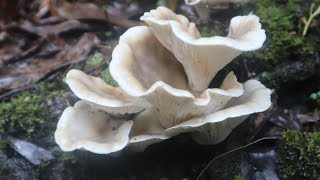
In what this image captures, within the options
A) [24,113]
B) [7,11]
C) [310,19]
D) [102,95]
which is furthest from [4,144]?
[310,19]

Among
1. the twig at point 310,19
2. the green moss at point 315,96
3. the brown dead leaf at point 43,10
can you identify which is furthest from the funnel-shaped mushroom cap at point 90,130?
the brown dead leaf at point 43,10

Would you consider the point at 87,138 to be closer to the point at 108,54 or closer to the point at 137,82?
the point at 137,82

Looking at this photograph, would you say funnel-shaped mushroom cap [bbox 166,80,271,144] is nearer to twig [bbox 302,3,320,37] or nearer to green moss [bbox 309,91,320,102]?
green moss [bbox 309,91,320,102]

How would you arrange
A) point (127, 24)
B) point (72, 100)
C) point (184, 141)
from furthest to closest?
point (127, 24), point (72, 100), point (184, 141)

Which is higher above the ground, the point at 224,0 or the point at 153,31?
the point at 153,31

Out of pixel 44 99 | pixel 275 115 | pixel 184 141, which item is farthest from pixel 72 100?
pixel 275 115

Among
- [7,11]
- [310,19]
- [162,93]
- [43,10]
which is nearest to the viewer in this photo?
[162,93]

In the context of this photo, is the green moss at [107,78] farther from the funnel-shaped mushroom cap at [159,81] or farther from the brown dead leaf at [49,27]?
the brown dead leaf at [49,27]

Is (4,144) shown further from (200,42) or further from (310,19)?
(310,19)
